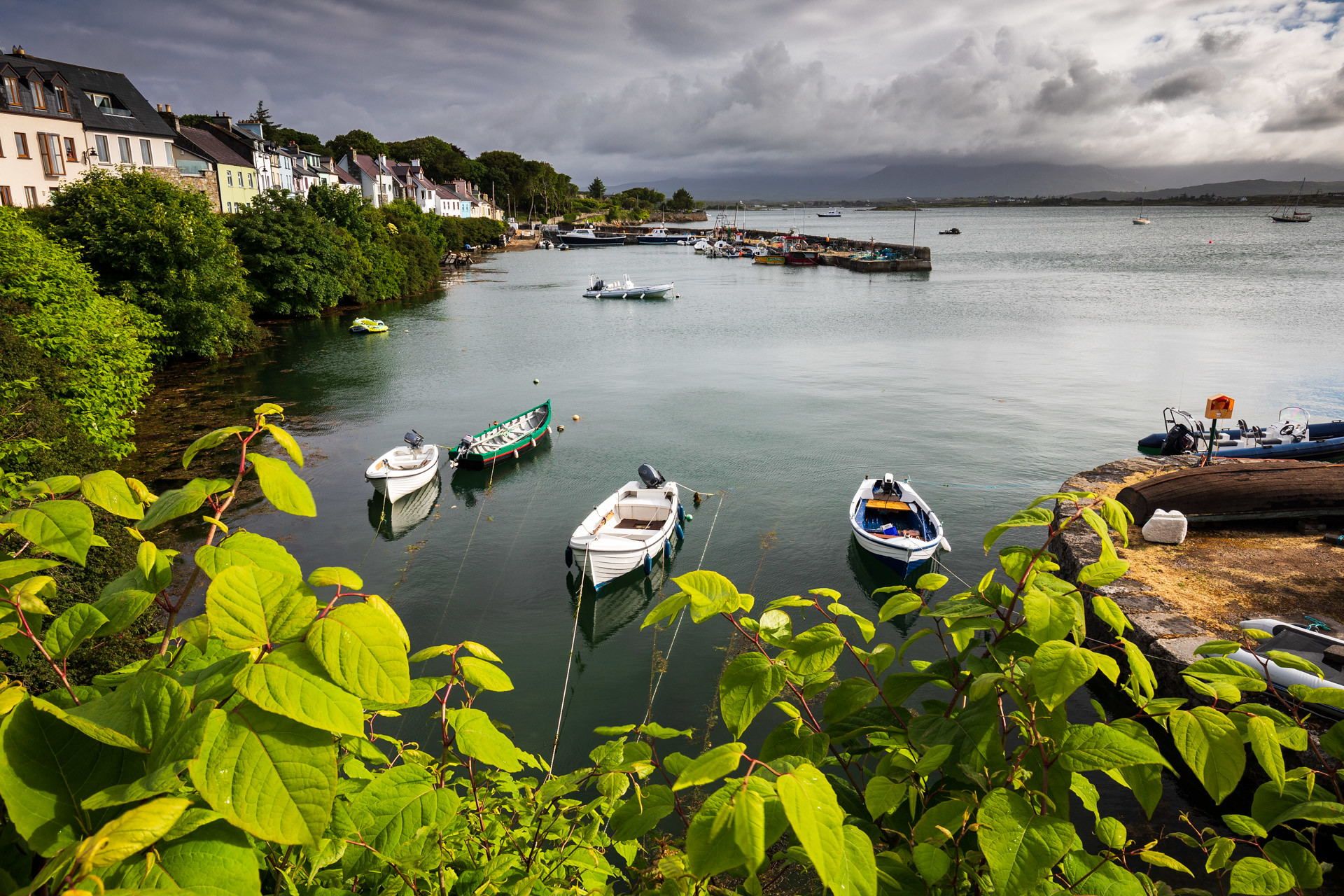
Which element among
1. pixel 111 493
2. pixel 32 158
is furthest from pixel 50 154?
pixel 111 493

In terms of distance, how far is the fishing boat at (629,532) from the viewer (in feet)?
60.5

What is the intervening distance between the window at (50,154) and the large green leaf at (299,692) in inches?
2311

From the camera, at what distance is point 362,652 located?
1.53m

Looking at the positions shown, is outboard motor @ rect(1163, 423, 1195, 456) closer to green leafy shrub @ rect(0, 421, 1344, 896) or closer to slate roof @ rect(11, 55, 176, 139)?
green leafy shrub @ rect(0, 421, 1344, 896)

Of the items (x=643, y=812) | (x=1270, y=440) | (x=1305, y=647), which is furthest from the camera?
(x=1270, y=440)

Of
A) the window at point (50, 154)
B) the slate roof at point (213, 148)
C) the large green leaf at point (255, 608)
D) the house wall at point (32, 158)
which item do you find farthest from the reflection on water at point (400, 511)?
the slate roof at point (213, 148)

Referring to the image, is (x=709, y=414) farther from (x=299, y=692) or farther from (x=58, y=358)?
(x=299, y=692)

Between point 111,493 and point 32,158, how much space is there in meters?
57.0

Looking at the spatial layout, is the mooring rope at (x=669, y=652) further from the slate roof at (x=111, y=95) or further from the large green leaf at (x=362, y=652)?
the slate roof at (x=111, y=95)

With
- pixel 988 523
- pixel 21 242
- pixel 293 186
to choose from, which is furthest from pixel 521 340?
pixel 293 186

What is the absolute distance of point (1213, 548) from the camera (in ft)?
53.3

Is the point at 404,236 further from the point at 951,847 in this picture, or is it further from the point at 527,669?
the point at 951,847

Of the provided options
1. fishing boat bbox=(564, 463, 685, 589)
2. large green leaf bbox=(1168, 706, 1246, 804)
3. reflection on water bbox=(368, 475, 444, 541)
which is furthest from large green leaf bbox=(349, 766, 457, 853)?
reflection on water bbox=(368, 475, 444, 541)

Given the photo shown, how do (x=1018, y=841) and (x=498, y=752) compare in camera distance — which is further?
(x=498, y=752)
